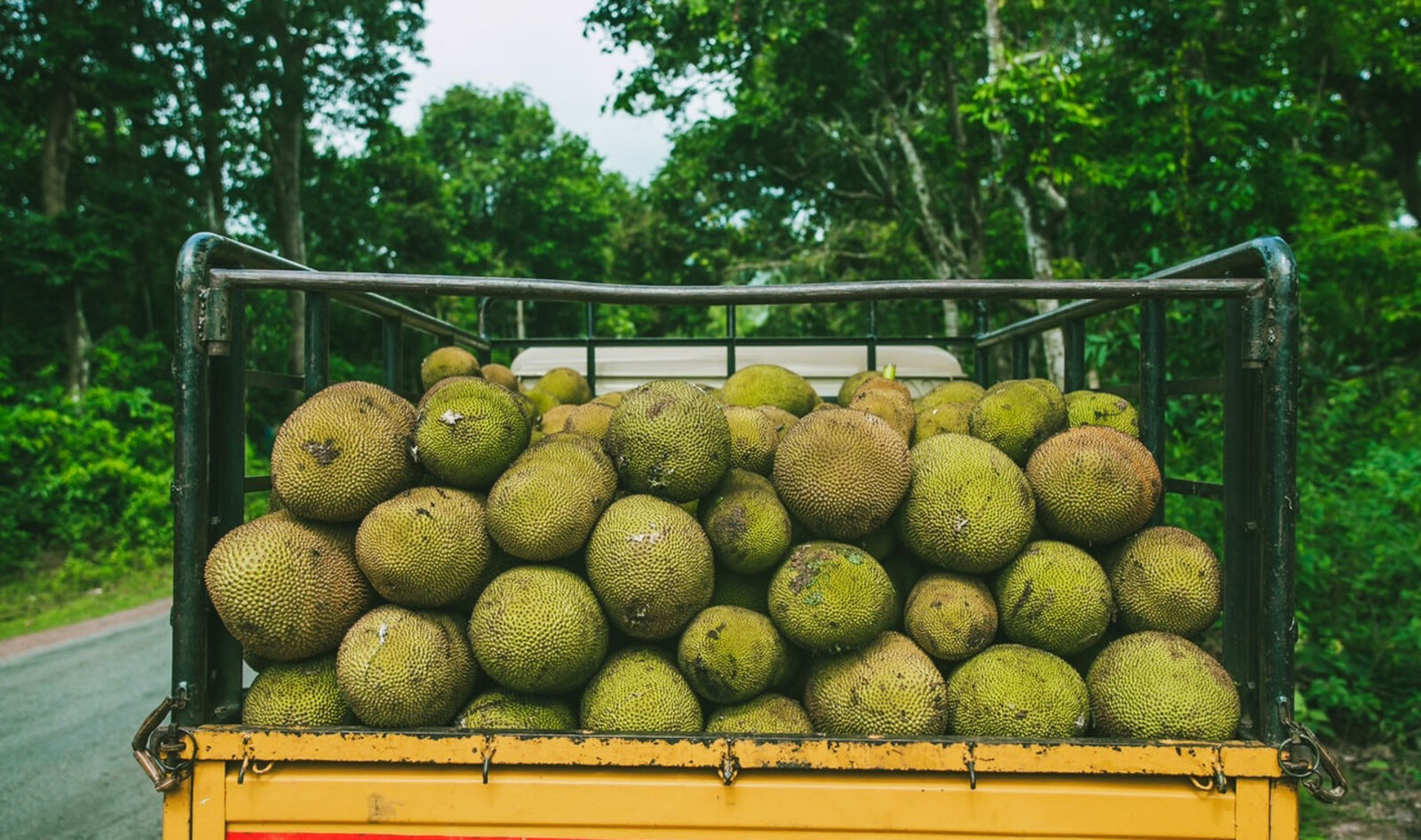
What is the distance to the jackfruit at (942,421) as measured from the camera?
282 centimetres

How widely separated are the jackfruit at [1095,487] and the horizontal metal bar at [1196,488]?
2.7 inches

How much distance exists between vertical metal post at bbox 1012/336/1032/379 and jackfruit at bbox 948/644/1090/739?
6.79 ft

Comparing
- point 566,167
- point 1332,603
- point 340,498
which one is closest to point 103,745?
point 340,498

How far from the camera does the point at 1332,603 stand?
454cm

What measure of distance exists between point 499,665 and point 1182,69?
755cm

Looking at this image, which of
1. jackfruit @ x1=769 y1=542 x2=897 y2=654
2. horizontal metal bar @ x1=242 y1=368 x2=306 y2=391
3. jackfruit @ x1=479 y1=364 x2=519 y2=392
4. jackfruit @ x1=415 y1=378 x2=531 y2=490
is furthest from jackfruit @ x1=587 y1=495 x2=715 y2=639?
jackfruit @ x1=479 y1=364 x2=519 y2=392

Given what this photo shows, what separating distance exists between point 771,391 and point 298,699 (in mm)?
1889

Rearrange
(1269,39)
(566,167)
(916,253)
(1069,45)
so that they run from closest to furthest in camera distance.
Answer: (1269,39), (1069,45), (916,253), (566,167)

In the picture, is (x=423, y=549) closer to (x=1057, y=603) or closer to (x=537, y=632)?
(x=537, y=632)

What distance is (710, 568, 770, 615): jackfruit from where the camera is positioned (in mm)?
2307

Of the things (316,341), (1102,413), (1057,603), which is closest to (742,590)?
(1057,603)

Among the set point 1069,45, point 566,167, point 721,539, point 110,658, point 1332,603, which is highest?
point 566,167

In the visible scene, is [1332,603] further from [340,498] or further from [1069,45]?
[1069,45]

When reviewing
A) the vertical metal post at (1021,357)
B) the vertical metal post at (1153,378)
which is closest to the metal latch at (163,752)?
the vertical metal post at (1153,378)
